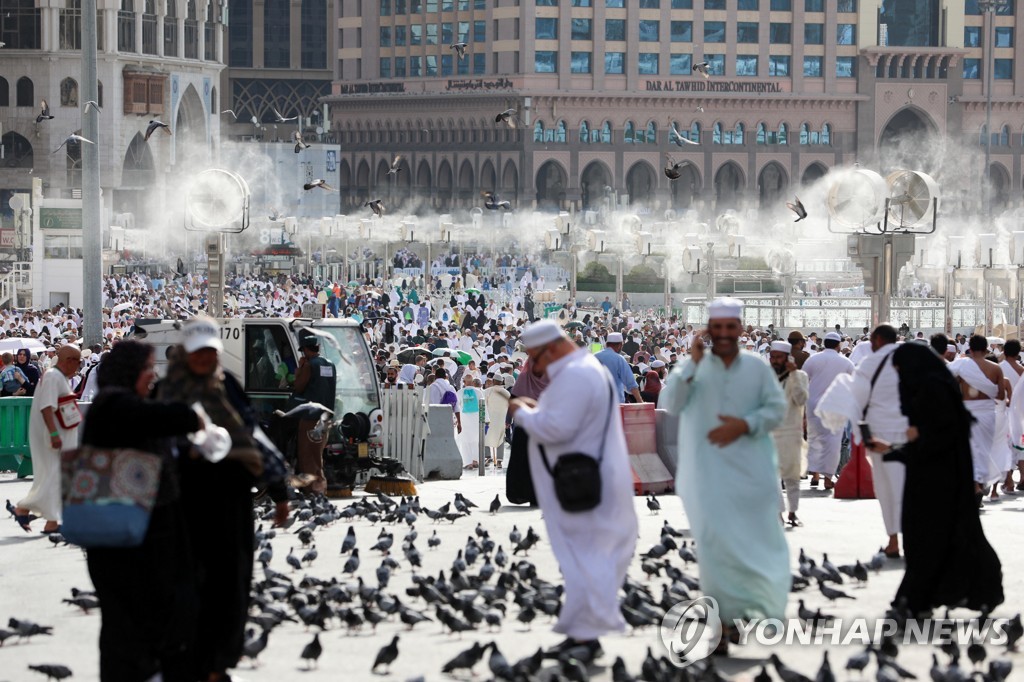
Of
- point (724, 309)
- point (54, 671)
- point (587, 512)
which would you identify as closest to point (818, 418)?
point (724, 309)

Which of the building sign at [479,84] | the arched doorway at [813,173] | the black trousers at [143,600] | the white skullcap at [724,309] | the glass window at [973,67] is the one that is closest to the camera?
the black trousers at [143,600]

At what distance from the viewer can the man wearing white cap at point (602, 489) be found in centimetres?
745

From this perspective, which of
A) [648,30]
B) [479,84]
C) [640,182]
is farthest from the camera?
[640,182]

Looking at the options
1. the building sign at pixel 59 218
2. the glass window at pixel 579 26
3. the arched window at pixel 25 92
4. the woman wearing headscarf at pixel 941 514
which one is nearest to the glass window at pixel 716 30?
the glass window at pixel 579 26

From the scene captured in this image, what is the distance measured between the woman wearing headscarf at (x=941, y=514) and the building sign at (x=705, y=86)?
8061 centimetres

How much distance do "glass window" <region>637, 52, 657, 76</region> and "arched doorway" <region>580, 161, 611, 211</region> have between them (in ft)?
14.9

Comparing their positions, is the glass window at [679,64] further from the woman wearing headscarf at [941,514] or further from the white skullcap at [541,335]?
the white skullcap at [541,335]

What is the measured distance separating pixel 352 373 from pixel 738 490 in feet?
24.0

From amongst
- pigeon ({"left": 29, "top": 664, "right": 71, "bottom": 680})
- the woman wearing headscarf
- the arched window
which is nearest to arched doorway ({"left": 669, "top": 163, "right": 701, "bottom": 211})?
the arched window

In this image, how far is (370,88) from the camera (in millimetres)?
94250

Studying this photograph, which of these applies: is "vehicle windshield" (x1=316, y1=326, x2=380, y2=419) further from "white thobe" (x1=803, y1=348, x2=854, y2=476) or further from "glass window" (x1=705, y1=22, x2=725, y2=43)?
"glass window" (x1=705, y1=22, x2=725, y2=43)

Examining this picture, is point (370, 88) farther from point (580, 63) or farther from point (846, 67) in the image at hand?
point (846, 67)

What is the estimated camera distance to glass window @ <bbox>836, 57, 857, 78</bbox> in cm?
8969

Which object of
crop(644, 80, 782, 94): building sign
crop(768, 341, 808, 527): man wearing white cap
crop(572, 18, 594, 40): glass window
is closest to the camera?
crop(768, 341, 808, 527): man wearing white cap
